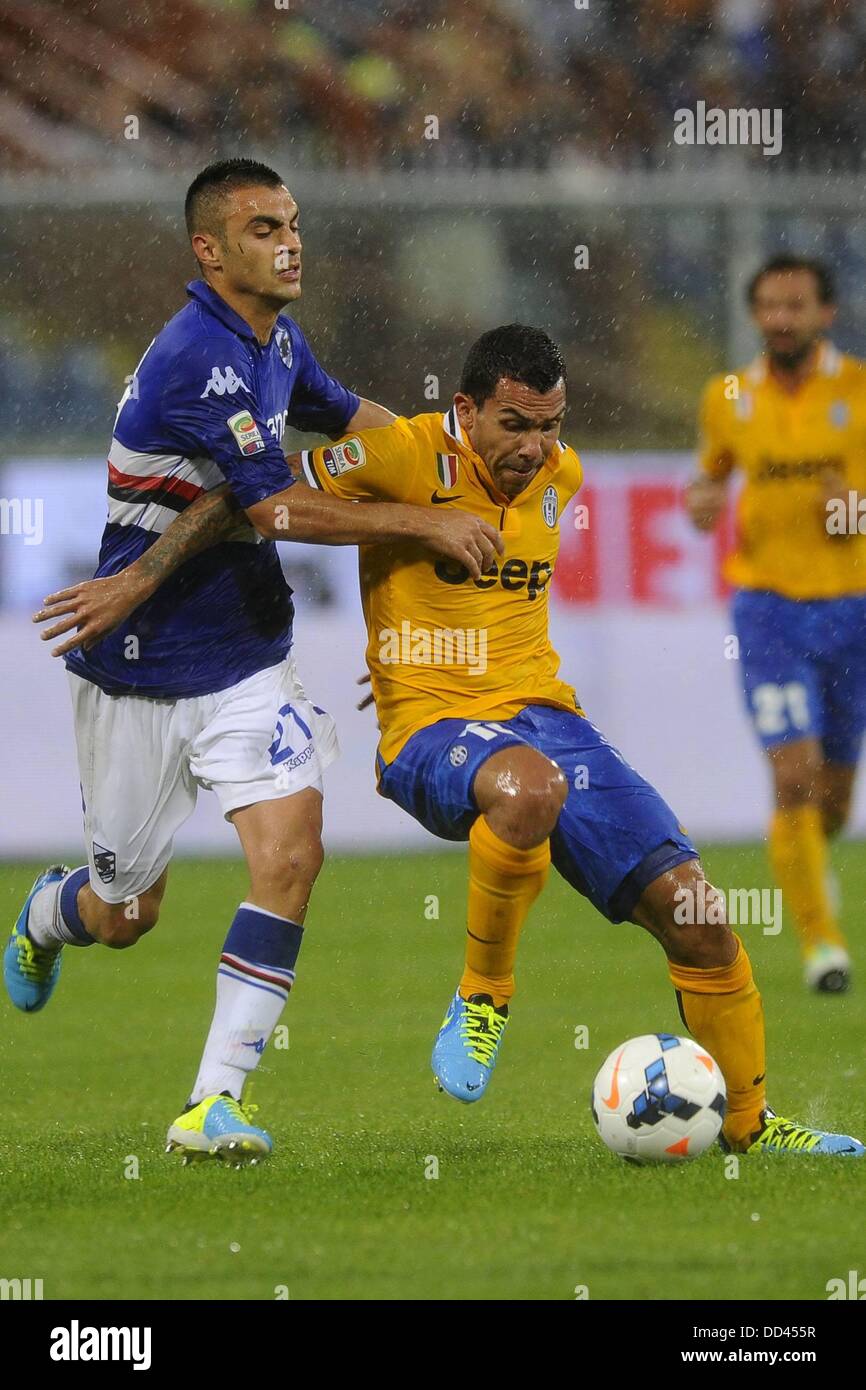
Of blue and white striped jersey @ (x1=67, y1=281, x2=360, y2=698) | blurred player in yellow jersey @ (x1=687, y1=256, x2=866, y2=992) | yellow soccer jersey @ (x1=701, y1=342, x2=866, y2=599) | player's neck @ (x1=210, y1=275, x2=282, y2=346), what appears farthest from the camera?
yellow soccer jersey @ (x1=701, y1=342, x2=866, y2=599)

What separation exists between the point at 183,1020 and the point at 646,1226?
335 centimetres

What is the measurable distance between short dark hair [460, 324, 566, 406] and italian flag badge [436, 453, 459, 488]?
155mm

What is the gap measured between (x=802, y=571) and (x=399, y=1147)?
338 centimetres

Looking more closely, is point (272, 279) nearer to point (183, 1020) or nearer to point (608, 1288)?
point (608, 1288)

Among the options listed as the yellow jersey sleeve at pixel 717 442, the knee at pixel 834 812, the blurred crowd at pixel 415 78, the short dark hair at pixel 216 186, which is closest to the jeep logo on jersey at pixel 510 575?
the short dark hair at pixel 216 186

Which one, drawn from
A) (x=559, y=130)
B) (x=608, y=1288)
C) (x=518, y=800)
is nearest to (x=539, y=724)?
(x=518, y=800)

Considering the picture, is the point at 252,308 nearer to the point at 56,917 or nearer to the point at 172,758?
the point at 172,758

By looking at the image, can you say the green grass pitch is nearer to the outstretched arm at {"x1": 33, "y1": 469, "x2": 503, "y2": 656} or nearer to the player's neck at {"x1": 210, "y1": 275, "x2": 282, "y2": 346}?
the outstretched arm at {"x1": 33, "y1": 469, "x2": 503, "y2": 656}

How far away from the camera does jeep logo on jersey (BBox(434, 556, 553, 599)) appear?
4.94 meters

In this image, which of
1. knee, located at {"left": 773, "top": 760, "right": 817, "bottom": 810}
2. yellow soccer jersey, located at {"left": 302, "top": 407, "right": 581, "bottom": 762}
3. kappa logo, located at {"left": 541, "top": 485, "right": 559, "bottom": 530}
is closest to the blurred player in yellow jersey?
knee, located at {"left": 773, "top": 760, "right": 817, "bottom": 810}

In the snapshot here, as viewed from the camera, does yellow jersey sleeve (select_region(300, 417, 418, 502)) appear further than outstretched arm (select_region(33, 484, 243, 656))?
Yes

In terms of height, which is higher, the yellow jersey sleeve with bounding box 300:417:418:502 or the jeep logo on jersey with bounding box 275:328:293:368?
the jeep logo on jersey with bounding box 275:328:293:368

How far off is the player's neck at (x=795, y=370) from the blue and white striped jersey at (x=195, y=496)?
3134mm

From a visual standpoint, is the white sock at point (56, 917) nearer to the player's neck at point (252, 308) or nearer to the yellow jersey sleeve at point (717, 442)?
the player's neck at point (252, 308)
